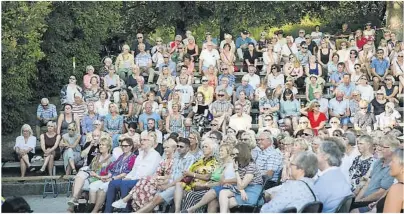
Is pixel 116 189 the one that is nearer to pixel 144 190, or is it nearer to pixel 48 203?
pixel 144 190

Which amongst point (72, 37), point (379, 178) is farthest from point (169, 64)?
point (379, 178)

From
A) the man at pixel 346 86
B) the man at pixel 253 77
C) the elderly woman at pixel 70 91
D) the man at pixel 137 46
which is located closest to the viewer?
the man at pixel 346 86

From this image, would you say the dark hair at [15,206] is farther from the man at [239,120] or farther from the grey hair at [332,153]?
the man at [239,120]

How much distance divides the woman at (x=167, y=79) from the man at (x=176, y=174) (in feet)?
18.4

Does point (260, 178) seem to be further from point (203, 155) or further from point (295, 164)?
point (295, 164)

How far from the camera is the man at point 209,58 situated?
18.1m

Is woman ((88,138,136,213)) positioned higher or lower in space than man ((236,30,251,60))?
lower

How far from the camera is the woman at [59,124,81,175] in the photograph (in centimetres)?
1437

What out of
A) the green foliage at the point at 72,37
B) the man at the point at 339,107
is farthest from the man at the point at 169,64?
the man at the point at 339,107

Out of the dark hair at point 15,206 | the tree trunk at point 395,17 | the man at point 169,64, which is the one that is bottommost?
the dark hair at point 15,206

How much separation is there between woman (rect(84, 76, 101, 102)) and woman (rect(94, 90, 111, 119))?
534mm

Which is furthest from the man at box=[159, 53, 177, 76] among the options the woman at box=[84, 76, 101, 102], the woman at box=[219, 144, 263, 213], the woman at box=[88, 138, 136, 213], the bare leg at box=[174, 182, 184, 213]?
the woman at box=[219, 144, 263, 213]

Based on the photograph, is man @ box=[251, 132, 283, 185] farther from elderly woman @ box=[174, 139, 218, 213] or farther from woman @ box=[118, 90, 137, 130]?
woman @ box=[118, 90, 137, 130]

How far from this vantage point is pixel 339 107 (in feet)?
51.3
